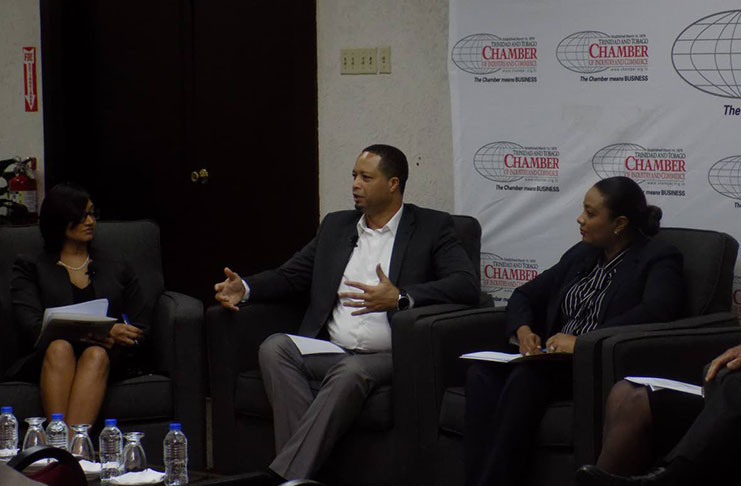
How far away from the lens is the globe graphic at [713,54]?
156 inches

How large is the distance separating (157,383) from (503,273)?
1437mm

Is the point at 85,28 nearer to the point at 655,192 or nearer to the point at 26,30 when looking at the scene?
the point at 26,30

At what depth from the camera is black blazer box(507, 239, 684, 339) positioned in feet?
12.0

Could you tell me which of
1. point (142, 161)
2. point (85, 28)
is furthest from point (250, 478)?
point (85, 28)

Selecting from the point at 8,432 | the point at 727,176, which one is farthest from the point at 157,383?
the point at 727,176

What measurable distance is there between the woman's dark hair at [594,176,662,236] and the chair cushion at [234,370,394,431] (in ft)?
3.14

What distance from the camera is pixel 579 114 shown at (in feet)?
14.4

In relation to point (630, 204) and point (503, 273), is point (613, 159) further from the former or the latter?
point (503, 273)

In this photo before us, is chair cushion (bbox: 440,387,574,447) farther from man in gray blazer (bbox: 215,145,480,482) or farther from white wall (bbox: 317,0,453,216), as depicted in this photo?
white wall (bbox: 317,0,453,216)

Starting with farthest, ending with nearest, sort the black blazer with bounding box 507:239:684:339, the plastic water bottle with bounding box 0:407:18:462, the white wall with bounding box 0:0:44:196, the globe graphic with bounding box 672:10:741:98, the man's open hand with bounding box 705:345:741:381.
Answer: the white wall with bounding box 0:0:44:196 → the globe graphic with bounding box 672:10:741:98 → the black blazer with bounding box 507:239:684:339 → the plastic water bottle with bounding box 0:407:18:462 → the man's open hand with bounding box 705:345:741:381

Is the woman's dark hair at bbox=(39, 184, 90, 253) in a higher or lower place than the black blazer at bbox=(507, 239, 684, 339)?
higher

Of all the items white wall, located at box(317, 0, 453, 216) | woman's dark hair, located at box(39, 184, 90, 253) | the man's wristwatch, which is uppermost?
white wall, located at box(317, 0, 453, 216)

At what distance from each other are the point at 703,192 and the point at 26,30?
3.53m

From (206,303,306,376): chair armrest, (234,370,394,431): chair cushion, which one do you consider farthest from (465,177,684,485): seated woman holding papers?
(206,303,306,376): chair armrest
